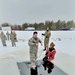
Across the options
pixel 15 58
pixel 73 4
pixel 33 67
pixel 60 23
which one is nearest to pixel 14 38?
pixel 15 58

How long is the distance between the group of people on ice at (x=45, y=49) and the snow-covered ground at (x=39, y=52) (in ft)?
0.09

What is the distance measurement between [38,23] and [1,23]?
271 mm

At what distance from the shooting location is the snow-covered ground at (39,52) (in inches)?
50.3

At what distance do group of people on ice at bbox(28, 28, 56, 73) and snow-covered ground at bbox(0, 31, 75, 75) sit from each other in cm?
3

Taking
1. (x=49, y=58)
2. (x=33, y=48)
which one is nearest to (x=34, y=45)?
(x=33, y=48)

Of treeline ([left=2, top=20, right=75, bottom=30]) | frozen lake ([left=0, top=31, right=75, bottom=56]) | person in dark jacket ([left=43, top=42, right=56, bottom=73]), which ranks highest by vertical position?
treeline ([left=2, top=20, right=75, bottom=30])

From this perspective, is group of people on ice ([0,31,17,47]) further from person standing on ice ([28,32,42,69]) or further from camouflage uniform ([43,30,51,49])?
camouflage uniform ([43,30,51,49])

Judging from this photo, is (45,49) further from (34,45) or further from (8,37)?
(8,37)

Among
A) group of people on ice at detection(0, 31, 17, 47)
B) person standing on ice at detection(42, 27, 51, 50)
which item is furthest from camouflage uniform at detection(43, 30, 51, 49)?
group of people on ice at detection(0, 31, 17, 47)

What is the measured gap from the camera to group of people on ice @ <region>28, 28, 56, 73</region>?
127cm

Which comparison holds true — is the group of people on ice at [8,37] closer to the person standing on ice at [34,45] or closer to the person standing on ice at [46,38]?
the person standing on ice at [34,45]

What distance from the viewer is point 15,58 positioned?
4.29 feet

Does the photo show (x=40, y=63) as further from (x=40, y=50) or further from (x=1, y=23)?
(x=1, y=23)

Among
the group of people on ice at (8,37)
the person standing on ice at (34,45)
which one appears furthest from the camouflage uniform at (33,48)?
the group of people on ice at (8,37)
